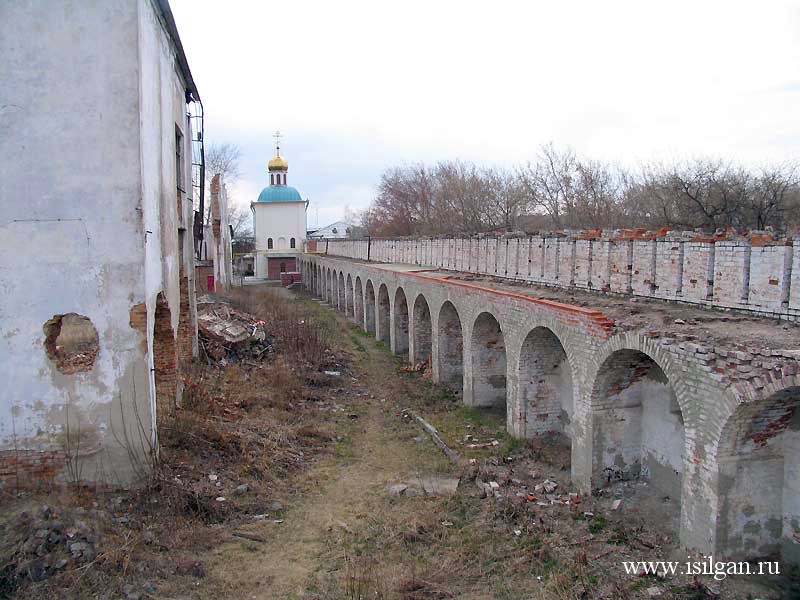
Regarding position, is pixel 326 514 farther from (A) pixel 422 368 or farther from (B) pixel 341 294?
(B) pixel 341 294

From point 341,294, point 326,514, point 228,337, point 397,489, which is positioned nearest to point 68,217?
point 326,514

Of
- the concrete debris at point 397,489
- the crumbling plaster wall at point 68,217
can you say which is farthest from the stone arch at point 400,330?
the crumbling plaster wall at point 68,217

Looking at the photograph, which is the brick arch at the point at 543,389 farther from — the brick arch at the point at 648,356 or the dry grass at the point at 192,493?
the dry grass at the point at 192,493

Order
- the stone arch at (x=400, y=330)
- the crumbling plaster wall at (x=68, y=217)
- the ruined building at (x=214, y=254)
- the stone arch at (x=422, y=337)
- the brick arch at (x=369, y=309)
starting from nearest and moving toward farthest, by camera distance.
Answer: the crumbling plaster wall at (x=68, y=217) → the stone arch at (x=422, y=337) → the stone arch at (x=400, y=330) → the ruined building at (x=214, y=254) → the brick arch at (x=369, y=309)

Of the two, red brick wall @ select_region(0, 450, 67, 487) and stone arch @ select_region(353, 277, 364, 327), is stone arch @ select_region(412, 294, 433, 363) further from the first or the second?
red brick wall @ select_region(0, 450, 67, 487)

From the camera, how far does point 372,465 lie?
968cm

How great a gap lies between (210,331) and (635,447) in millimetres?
9897

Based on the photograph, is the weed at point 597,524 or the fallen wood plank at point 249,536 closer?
the fallen wood plank at point 249,536

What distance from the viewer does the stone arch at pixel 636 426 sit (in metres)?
8.02

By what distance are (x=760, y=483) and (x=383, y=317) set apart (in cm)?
1544

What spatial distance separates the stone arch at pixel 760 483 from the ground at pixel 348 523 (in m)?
0.38

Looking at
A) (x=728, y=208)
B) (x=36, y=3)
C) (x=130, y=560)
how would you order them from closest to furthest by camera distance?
1. (x=130, y=560)
2. (x=36, y=3)
3. (x=728, y=208)

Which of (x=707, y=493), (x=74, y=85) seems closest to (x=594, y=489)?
(x=707, y=493)

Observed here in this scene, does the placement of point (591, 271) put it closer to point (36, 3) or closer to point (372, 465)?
point (372, 465)
